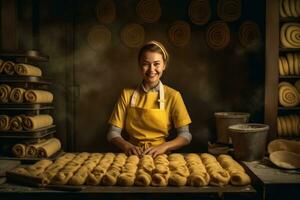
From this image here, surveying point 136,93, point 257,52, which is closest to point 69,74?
point 136,93

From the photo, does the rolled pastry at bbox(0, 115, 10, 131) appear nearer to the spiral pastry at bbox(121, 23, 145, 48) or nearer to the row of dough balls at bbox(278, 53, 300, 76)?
the spiral pastry at bbox(121, 23, 145, 48)

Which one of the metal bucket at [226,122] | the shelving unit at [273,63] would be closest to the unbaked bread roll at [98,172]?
the metal bucket at [226,122]

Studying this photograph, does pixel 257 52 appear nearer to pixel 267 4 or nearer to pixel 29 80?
pixel 267 4

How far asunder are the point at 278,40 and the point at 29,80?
3207 millimetres

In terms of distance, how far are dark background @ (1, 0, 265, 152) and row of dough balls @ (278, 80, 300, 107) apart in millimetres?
526

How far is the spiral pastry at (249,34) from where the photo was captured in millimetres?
5113

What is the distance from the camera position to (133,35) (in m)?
5.17

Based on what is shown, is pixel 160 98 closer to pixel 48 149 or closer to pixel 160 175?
pixel 48 149

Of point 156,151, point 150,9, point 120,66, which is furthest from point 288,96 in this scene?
point 120,66

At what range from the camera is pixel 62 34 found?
5.24 meters

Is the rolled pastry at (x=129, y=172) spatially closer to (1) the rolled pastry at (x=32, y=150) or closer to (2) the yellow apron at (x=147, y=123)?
(2) the yellow apron at (x=147, y=123)

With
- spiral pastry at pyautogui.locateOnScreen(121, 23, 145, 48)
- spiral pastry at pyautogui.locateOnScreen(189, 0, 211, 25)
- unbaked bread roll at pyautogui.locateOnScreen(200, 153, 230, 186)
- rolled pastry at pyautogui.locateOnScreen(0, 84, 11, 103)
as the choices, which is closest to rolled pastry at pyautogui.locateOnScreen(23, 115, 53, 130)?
rolled pastry at pyautogui.locateOnScreen(0, 84, 11, 103)

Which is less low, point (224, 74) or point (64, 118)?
point (224, 74)

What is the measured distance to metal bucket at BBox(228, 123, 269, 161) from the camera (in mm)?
3459
